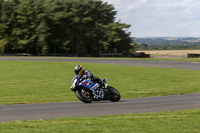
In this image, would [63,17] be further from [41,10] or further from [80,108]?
[80,108]

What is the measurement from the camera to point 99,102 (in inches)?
555

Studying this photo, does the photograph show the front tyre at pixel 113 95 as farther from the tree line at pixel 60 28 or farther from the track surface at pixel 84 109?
the tree line at pixel 60 28

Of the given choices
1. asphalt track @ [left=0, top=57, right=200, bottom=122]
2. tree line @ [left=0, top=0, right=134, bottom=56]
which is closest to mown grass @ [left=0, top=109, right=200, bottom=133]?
asphalt track @ [left=0, top=57, right=200, bottom=122]

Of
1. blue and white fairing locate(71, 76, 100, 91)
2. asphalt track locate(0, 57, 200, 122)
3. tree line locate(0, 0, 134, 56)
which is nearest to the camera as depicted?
asphalt track locate(0, 57, 200, 122)

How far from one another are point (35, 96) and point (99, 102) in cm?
432

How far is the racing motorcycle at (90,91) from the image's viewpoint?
43.2 ft

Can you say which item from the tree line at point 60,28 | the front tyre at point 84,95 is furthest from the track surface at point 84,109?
the tree line at point 60,28

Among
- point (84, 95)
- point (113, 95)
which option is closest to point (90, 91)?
point (84, 95)

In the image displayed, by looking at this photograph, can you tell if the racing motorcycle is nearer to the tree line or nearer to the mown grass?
the mown grass

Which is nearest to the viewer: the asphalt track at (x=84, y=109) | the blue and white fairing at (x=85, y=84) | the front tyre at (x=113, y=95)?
the asphalt track at (x=84, y=109)

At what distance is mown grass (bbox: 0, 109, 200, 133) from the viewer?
8.01 m

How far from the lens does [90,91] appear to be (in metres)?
13.6

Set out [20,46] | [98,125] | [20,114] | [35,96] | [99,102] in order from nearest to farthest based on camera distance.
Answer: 1. [98,125]
2. [20,114]
3. [99,102]
4. [35,96]
5. [20,46]

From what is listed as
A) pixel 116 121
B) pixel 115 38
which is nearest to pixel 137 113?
pixel 116 121
